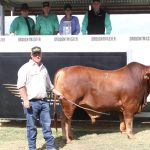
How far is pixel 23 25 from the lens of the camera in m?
11.2

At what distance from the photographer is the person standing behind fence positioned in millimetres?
11039

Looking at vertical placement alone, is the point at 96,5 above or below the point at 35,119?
above

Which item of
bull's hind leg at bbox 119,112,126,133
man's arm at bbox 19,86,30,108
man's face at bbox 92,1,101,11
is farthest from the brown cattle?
man's face at bbox 92,1,101,11

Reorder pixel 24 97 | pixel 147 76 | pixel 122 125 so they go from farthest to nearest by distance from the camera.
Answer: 1. pixel 122 125
2. pixel 147 76
3. pixel 24 97

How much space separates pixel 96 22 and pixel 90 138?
9.37ft

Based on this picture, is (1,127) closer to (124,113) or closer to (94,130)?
Answer: (94,130)

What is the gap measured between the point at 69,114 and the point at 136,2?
3949mm

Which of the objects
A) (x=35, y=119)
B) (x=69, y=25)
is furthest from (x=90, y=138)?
(x=69, y=25)

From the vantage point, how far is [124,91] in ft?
32.2

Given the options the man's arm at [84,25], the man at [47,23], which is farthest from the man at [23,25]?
the man's arm at [84,25]

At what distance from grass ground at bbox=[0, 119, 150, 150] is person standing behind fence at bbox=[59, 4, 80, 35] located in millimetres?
2272

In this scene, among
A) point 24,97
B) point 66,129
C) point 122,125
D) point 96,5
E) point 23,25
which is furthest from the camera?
point 23,25

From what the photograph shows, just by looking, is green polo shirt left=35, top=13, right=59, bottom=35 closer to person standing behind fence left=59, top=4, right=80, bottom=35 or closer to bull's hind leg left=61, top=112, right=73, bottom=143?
person standing behind fence left=59, top=4, right=80, bottom=35

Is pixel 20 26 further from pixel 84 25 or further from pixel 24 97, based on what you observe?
pixel 24 97
